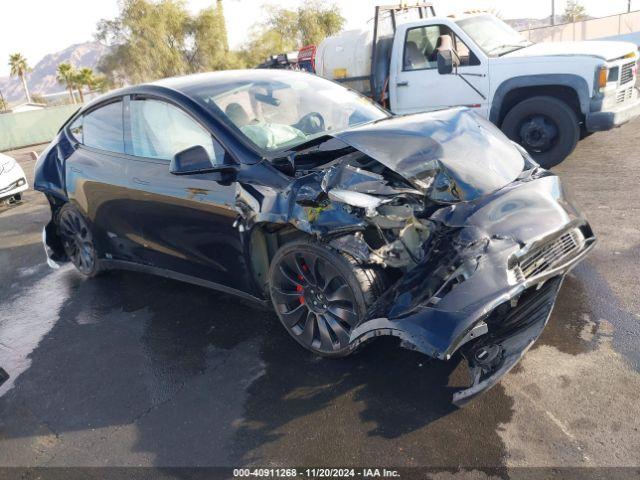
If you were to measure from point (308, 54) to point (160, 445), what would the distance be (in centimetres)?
1064

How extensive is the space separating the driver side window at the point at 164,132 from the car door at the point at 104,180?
203 mm

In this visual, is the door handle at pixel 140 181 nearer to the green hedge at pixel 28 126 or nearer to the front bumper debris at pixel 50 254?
the front bumper debris at pixel 50 254

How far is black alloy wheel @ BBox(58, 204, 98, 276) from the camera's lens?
5.05 metres

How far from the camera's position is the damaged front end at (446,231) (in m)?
2.69

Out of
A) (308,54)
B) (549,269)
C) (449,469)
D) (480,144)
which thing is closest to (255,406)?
(449,469)

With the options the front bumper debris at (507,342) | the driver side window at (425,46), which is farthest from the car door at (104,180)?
the driver side window at (425,46)

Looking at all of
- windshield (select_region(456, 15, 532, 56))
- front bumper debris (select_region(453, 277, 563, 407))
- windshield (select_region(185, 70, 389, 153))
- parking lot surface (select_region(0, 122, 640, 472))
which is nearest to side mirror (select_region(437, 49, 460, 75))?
windshield (select_region(456, 15, 532, 56))

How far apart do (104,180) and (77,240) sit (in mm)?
1046

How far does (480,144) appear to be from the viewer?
352cm

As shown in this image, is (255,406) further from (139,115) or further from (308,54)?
(308,54)

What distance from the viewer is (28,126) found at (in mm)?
26219

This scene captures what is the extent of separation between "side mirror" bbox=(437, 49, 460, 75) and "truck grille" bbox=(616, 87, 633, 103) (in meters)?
2.05

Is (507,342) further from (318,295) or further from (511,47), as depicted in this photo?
(511,47)

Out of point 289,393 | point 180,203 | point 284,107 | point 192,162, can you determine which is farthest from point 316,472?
point 284,107
